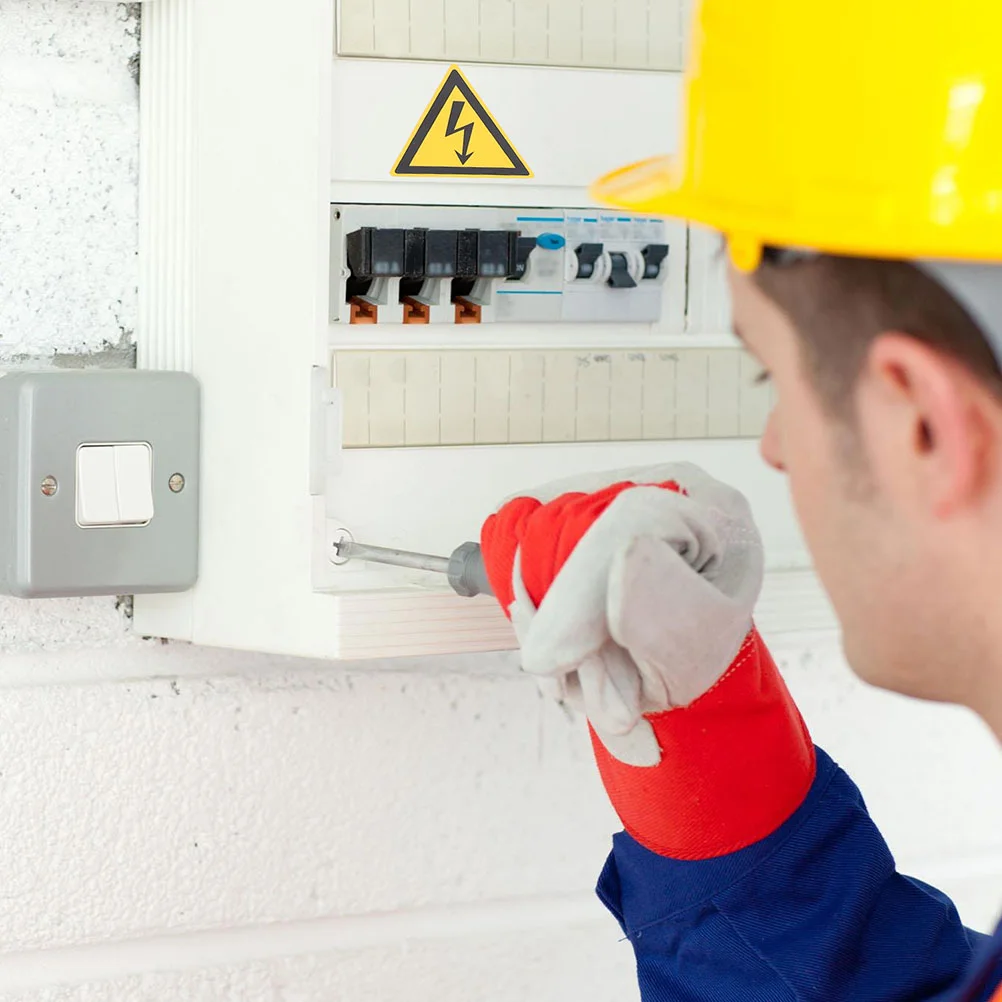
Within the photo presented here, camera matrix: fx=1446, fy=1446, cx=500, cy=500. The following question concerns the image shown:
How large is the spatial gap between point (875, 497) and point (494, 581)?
0.29 meters

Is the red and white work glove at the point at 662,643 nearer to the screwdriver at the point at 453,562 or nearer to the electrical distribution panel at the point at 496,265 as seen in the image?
the screwdriver at the point at 453,562

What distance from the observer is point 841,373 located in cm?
54

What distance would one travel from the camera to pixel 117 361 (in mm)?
1011

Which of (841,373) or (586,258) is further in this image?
(586,258)

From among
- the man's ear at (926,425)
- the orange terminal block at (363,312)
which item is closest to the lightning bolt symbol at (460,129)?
the orange terminal block at (363,312)

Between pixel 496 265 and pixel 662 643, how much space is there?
273 mm

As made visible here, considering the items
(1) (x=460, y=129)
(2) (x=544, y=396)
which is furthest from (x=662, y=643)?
(1) (x=460, y=129)

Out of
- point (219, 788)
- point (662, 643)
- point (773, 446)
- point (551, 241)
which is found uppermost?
point (551, 241)

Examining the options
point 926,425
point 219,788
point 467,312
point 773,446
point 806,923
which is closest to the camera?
point 926,425

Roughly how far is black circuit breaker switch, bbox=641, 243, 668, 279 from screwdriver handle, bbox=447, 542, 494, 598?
0.22 metres

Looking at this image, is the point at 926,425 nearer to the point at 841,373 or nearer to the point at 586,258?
the point at 841,373

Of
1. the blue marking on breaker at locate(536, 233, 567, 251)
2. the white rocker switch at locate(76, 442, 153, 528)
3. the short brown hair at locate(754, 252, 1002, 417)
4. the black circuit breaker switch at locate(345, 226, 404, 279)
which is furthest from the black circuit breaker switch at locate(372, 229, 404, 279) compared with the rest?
the short brown hair at locate(754, 252, 1002, 417)

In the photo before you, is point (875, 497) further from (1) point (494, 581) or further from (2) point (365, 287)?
(2) point (365, 287)

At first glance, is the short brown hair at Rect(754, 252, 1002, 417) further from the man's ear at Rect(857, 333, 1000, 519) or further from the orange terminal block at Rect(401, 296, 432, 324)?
the orange terminal block at Rect(401, 296, 432, 324)
